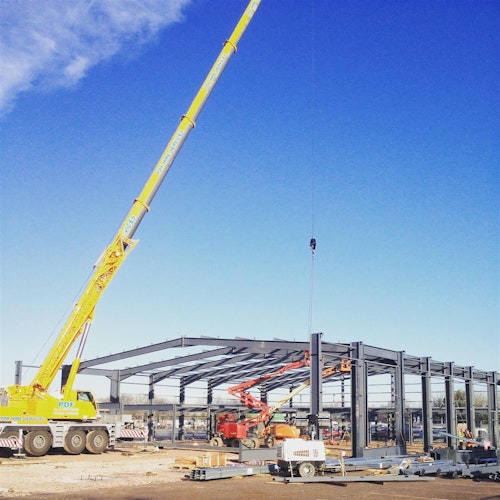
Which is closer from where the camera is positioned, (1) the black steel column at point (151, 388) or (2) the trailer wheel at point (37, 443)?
(2) the trailer wheel at point (37, 443)

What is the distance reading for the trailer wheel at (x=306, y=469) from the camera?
19719 mm

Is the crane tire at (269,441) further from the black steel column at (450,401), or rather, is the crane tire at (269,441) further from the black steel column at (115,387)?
the black steel column at (115,387)

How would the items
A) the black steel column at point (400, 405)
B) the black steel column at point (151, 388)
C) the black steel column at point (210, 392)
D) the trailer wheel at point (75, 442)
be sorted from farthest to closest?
the black steel column at point (210, 392), the black steel column at point (151, 388), the black steel column at point (400, 405), the trailer wheel at point (75, 442)

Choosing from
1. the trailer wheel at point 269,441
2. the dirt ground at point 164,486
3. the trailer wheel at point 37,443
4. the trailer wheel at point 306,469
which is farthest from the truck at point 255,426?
the trailer wheel at point 306,469

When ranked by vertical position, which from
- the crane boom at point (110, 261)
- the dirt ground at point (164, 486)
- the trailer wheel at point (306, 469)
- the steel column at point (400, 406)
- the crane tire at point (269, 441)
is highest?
the crane boom at point (110, 261)

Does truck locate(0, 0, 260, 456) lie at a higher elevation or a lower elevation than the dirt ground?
higher

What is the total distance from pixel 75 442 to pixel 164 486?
11.1 metres

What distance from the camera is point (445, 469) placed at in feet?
70.1

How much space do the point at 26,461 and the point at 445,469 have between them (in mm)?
15156

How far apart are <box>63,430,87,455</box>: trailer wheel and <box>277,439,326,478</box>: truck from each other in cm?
1110

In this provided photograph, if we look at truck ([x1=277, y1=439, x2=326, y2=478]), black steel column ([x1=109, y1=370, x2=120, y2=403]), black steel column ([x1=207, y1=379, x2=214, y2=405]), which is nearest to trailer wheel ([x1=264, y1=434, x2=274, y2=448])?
black steel column ([x1=109, y1=370, x2=120, y2=403])

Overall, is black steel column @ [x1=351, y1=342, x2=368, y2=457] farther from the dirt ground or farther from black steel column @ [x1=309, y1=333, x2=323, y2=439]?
the dirt ground

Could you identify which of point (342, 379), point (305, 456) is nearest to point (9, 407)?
point (305, 456)

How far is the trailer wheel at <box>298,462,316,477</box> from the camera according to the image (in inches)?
776
